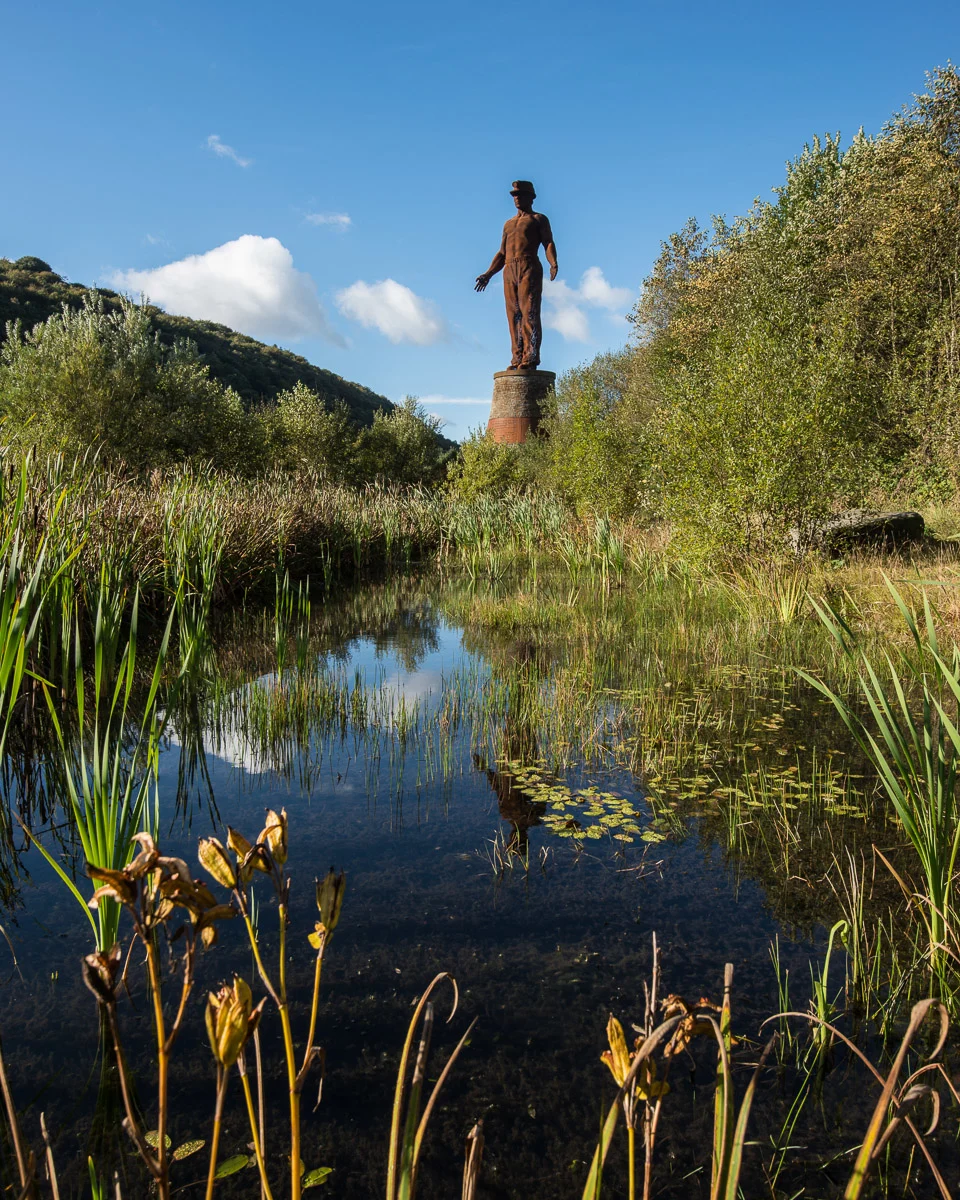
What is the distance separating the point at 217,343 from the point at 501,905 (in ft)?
139

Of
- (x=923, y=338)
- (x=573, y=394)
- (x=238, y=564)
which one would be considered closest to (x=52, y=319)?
(x=573, y=394)

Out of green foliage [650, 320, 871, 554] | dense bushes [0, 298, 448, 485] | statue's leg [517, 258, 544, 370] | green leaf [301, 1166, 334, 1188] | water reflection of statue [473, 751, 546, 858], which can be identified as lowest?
green leaf [301, 1166, 334, 1188]

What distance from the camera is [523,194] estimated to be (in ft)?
66.5

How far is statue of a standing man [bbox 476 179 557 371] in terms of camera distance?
2034cm

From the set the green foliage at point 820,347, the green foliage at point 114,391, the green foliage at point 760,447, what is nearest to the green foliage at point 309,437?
the green foliage at point 114,391

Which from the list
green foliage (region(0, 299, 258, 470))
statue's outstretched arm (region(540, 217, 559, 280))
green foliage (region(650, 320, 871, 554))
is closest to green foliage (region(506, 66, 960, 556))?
green foliage (region(650, 320, 871, 554))

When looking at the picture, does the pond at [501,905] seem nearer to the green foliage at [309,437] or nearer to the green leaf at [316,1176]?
the green leaf at [316,1176]

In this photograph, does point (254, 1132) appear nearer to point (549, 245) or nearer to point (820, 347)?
point (820, 347)

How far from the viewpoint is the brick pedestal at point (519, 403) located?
20812mm

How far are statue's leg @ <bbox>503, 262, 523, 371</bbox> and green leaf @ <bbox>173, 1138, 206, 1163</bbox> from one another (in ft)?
68.7

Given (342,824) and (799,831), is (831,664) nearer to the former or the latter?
(799,831)

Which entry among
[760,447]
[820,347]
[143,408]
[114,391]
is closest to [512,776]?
[760,447]

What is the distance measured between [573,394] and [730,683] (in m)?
14.4

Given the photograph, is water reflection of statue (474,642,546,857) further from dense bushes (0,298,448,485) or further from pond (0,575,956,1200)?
dense bushes (0,298,448,485)
